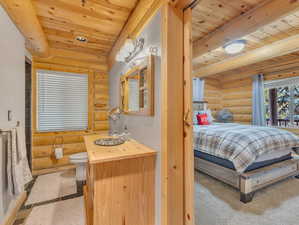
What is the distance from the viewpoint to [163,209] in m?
1.13

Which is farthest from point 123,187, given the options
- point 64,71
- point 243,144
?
point 64,71

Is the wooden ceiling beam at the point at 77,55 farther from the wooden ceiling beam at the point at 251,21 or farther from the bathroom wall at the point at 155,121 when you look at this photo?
the wooden ceiling beam at the point at 251,21

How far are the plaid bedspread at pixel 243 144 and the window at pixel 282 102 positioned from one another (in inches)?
94.4

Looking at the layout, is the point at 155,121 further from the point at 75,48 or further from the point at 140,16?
the point at 75,48

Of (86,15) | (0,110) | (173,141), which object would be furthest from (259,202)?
(86,15)

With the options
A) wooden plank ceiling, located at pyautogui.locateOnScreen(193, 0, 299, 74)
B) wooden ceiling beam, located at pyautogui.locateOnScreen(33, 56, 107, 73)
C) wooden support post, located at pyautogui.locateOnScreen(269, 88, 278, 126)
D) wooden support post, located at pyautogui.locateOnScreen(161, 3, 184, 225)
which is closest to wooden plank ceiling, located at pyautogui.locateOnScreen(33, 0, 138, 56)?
wooden ceiling beam, located at pyautogui.locateOnScreen(33, 56, 107, 73)

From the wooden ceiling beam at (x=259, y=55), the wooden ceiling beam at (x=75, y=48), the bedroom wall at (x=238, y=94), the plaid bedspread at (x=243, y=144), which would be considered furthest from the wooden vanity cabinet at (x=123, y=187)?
the bedroom wall at (x=238, y=94)

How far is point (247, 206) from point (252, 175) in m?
0.37

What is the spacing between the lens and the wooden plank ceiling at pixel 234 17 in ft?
5.77

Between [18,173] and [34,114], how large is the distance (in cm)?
153

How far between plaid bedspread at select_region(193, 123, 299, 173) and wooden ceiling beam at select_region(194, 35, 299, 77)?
1.57 m

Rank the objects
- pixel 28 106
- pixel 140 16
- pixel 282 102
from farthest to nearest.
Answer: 1. pixel 282 102
2. pixel 28 106
3. pixel 140 16

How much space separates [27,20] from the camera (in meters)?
1.58

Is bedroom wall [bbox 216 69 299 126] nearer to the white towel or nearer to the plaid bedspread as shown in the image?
the plaid bedspread
